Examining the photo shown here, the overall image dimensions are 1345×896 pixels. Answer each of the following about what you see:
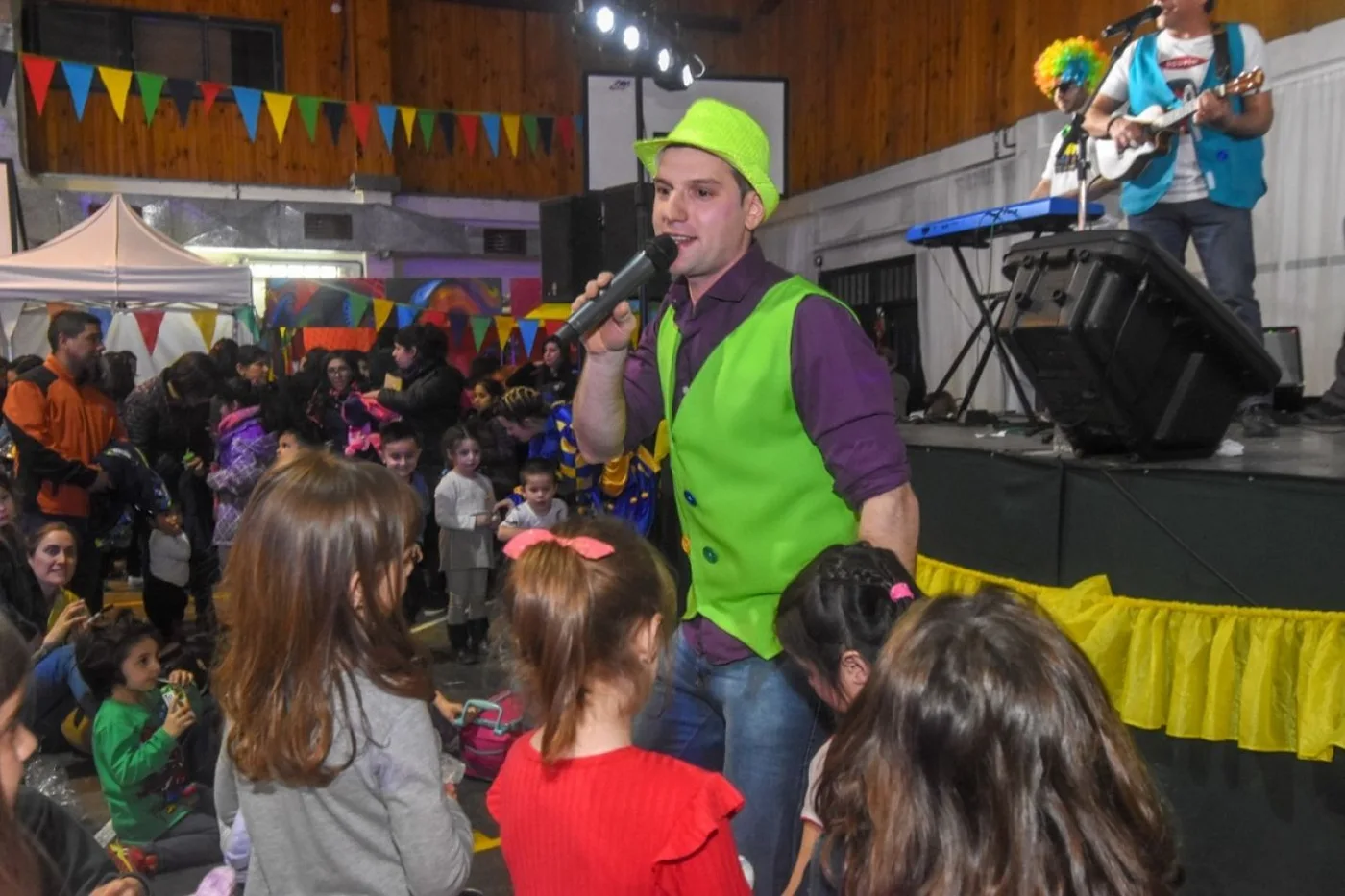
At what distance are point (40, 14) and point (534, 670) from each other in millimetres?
10772

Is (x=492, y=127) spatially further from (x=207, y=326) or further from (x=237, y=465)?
(x=237, y=465)

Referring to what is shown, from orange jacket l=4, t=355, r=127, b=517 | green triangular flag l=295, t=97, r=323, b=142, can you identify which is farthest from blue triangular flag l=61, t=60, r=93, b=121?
orange jacket l=4, t=355, r=127, b=517

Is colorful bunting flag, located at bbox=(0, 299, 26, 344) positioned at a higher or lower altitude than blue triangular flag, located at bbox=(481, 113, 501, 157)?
lower

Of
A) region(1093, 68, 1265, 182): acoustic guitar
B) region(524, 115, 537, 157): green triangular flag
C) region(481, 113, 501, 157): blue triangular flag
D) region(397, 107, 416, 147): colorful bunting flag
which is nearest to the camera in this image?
region(1093, 68, 1265, 182): acoustic guitar

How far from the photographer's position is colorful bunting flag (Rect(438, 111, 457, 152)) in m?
10.5

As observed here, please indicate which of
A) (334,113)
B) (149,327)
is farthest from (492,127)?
(149,327)

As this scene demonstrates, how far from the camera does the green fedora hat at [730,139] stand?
5.59ft

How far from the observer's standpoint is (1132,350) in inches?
92.7

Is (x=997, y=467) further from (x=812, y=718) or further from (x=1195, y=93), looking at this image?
(x=1195, y=93)

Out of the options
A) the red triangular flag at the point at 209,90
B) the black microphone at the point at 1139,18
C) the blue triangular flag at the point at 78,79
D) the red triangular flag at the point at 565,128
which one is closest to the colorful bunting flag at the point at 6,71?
the blue triangular flag at the point at 78,79

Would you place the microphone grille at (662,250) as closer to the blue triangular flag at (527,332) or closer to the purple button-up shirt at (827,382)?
the purple button-up shirt at (827,382)

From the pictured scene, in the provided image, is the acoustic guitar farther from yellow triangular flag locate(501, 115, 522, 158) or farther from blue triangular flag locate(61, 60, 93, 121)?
blue triangular flag locate(61, 60, 93, 121)

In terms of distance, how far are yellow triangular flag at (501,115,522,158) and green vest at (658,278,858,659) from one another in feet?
32.1

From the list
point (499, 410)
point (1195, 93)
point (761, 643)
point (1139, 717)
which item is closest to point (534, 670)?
point (761, 643)
